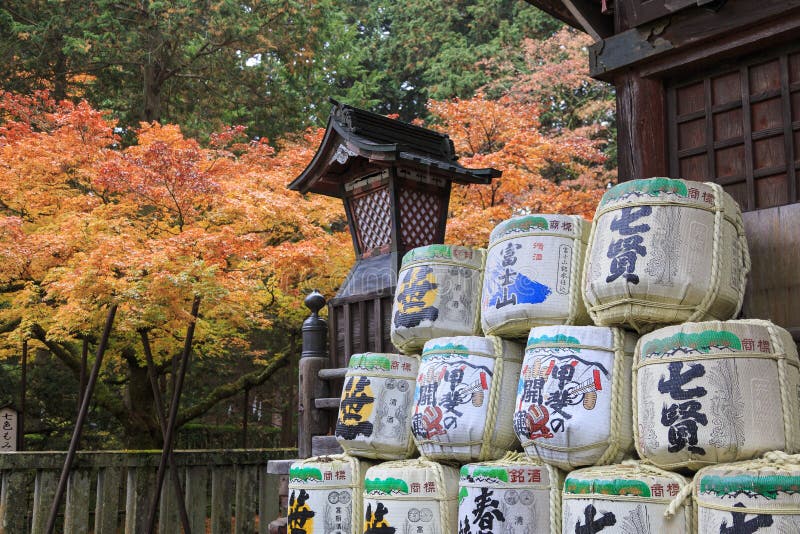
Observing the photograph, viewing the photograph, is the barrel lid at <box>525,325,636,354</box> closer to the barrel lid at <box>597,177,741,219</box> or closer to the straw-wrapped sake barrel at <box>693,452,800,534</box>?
the barrel lid at <box>597,177,741,219</box>

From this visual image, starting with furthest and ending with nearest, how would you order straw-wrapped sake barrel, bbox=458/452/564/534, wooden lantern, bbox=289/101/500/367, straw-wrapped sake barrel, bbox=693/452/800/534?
wooden lantern, bbox=289/101/500/367 < straw-wrapped sake barrel, bbox=458/452/564/534 < straw-wrapped sake barrel, bbox=693/452/800/534

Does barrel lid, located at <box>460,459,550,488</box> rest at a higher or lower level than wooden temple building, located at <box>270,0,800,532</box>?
lower

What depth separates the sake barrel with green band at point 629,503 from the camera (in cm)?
346

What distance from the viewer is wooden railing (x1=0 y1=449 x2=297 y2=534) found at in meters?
9.80

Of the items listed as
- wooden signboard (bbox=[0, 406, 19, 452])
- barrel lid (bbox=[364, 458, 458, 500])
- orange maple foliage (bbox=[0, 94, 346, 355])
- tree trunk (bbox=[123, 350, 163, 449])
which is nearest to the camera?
barrel lid (bbox=[364, 458, 458, 500])

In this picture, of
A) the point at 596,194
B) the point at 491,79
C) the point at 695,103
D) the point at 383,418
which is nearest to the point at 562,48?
the point at 491,79

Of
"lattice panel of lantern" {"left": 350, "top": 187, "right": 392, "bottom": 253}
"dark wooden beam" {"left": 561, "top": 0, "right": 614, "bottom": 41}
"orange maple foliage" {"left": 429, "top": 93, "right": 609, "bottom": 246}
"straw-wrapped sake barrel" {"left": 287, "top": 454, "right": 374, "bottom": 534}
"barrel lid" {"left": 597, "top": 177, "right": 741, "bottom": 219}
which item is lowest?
"straw-wrapped sake barrel" {"left": 287, "top": 454, "right": 374, "bottom": 534}

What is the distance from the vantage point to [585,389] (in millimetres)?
3896

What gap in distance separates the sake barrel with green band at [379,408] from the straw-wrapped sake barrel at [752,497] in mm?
2018

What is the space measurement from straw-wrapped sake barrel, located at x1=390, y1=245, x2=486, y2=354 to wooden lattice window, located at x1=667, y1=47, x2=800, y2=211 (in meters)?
1.57

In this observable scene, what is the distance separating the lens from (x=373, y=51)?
73.9 feet

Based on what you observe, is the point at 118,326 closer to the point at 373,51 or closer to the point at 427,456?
the point at 427,456

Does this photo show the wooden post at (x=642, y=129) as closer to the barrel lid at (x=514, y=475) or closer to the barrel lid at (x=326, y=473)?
the barrel lid at (x=514, y=475)

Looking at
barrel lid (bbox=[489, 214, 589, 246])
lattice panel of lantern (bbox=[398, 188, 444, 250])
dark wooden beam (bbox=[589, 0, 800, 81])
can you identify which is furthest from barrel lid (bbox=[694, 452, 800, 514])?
lattice panel of lantern (bbox=[398, 188, 444, 250])
